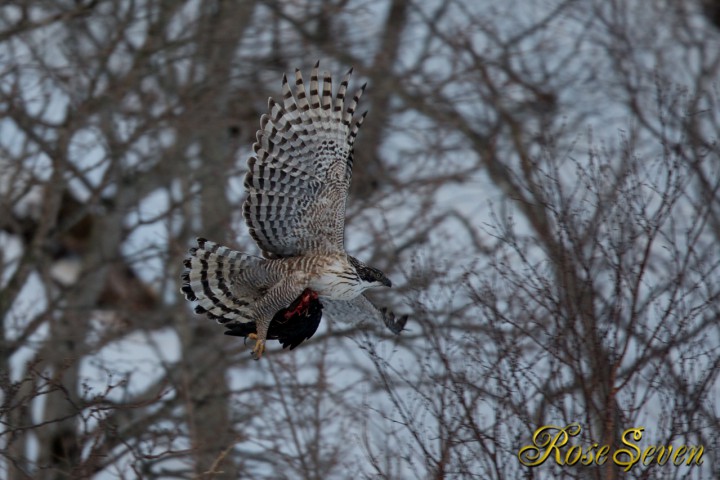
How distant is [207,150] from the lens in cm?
1360

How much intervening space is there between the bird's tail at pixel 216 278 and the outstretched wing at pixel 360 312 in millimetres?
535

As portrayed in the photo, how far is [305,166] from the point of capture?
6.84 m

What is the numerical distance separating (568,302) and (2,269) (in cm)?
754

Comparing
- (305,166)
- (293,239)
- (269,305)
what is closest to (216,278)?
(269,305)

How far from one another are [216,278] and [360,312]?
0.96 meters

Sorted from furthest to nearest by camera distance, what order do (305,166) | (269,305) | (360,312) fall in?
1. (360,312)
2. (269,305)
3. (305,166)

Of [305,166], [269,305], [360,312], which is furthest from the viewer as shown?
[360,312]

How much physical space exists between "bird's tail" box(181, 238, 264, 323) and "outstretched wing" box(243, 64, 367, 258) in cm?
28

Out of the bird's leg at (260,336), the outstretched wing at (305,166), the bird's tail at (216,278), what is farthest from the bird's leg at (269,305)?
the outstretched wing at (305,166)

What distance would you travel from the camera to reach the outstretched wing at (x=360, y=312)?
7.24m

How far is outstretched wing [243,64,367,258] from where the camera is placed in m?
6.78

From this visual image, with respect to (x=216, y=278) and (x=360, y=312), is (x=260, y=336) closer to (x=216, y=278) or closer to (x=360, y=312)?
(x=216, y=278)

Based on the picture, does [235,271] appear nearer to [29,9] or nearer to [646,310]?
[646,310]

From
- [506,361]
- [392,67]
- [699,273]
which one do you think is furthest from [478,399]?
[392,67]
